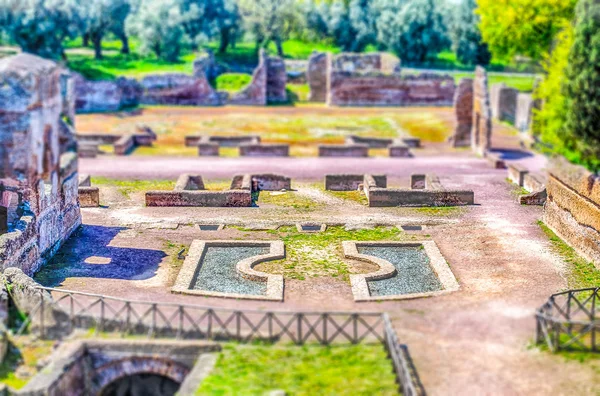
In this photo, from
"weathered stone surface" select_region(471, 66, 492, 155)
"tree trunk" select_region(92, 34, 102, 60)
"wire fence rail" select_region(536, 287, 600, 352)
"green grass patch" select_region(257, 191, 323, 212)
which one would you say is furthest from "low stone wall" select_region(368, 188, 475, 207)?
"tree trunk" select_region(92, 34, 102, 60)

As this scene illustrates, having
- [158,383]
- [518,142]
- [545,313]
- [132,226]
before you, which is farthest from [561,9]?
[158,383]

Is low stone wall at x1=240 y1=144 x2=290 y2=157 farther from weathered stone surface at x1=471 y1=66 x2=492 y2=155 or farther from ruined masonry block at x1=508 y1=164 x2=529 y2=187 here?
ruined masonry block at x1=508 y1=164 x2=529 y2=187

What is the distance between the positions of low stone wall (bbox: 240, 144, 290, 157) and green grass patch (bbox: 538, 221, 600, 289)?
1698cm

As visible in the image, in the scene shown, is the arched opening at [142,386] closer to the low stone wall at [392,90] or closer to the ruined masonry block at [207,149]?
the ruined masonry block at [207,149]

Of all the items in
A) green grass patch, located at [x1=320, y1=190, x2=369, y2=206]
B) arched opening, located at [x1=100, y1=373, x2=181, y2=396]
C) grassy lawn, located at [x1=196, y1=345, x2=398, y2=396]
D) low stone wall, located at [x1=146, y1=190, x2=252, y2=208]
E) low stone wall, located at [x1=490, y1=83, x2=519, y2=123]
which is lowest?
arched opening, located at [x1=100, y1=373, x2=181, y2=396]

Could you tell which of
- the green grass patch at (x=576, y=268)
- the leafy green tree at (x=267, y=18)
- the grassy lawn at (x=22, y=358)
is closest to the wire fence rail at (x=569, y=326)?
the green grass patch at (x=576, y=268)

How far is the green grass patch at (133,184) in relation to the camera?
109 ft

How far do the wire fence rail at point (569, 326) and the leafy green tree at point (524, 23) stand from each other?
33350 mm

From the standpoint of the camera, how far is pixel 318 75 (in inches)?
2272

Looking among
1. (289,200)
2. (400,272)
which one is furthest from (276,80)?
(400,272)

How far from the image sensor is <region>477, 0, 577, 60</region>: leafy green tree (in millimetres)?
51781

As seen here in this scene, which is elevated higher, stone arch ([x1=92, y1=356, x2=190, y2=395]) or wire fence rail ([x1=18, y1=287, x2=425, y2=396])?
wire fence rail ([x1=18, y1=287, x2=425, y2=396])

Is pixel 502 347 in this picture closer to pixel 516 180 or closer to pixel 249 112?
pixel 516 180

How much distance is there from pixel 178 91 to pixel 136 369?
3803 cm
